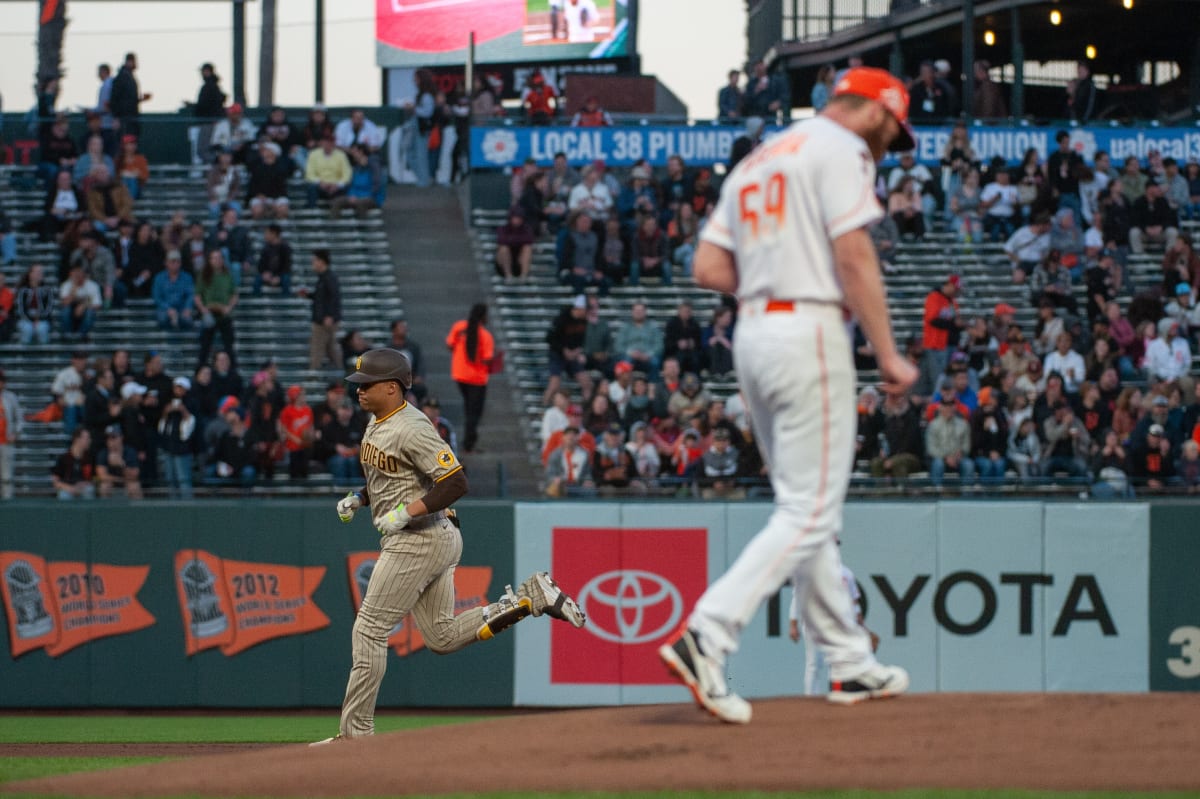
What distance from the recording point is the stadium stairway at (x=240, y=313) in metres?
20.9

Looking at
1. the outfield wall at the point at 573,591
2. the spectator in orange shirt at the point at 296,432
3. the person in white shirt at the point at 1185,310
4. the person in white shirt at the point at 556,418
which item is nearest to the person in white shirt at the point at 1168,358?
the person in white shirt at the point at 1185,310

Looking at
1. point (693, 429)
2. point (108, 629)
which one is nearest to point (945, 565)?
point (693, 429)

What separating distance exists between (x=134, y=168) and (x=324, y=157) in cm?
283

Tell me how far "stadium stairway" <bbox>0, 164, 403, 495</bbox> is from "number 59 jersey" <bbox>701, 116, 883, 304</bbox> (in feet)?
37.5

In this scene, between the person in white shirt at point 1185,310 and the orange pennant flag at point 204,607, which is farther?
the person in white shirt at point 1185,310

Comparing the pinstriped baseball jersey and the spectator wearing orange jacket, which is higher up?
the spectator wearing orange jacket

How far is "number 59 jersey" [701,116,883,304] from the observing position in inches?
235

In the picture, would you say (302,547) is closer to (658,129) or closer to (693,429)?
(693,429)

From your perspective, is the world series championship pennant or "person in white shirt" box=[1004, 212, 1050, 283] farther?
"person in white shirt" box=[1004, 212, 1050, 283]

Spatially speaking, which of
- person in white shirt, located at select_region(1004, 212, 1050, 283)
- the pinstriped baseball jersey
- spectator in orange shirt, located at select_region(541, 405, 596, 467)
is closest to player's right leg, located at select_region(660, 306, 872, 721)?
the pinstriped baseball jersey

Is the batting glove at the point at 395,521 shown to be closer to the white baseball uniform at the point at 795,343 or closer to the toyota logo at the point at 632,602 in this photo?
the white baseball uniform at the point at 795,343

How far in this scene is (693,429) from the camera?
18188 millimetres

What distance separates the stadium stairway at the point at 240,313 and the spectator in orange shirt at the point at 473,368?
70.7 inches

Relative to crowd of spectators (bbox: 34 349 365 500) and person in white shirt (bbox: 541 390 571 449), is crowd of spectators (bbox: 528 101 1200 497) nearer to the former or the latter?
person in white shirt (bbox: 541 390 571 449)
